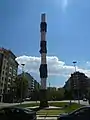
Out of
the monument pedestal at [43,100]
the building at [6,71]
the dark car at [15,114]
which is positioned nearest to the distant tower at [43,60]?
the monument pedestal at [43,100]

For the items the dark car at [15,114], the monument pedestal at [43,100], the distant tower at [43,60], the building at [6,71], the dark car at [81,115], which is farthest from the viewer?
the building at [6,71]

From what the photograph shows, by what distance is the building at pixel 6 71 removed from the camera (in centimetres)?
10994

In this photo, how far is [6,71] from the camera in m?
116

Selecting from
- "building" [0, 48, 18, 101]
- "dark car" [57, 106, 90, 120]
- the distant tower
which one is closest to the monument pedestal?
the distant tower

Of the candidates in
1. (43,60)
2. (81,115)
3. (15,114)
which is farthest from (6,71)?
(81,115)

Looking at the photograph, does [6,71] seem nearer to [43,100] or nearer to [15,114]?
[43,100]

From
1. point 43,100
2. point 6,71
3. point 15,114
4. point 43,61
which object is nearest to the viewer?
point 15,114

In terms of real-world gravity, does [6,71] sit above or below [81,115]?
above

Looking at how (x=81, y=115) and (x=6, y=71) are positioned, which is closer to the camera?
(x=81, y=115)

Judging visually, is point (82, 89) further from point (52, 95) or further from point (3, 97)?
point (3, 97)

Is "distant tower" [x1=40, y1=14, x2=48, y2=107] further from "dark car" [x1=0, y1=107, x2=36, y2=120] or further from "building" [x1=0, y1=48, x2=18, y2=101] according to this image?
"building" [x1=0, y1=48, x2=18, y2=101]

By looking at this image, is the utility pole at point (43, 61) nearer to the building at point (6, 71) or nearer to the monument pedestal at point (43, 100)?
the monument pedestal at point (43, 100)

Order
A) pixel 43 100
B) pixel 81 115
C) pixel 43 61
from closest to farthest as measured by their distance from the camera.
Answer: pixel 81 115 → pixel 43 100 → pixel 43 61

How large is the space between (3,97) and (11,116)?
93939 mm
